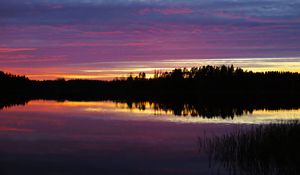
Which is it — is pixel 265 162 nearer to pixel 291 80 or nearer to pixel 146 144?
pixel 146 144

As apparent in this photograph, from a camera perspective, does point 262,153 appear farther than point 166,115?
No

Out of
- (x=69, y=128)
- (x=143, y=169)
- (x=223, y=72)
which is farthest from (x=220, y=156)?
(x=223, y=72)

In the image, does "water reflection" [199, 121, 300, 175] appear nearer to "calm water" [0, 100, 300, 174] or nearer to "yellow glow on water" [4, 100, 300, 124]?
"calm water" [0, 100, 300, 174]

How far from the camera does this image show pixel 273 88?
127 meters

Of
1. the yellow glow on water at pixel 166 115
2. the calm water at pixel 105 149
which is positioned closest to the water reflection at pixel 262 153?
the calm water at pixel 105 149

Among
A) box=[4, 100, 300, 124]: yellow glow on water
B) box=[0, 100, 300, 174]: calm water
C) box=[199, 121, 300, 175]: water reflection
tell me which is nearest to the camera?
box=[199, 121, 300, 175]: water reflection

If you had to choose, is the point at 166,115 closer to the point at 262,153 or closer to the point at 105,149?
the point at 105,149

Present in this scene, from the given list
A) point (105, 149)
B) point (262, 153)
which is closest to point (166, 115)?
point (105, 149)

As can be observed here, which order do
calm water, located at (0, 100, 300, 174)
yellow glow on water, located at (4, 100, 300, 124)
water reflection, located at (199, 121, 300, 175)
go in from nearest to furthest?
water reflection, located at (199, 121, 300, 175) < calm water, located at (0, 100, 300, 174) < yellow glow on water, located at (4, 100, 300, 124)

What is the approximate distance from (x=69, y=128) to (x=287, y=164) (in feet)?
59.3

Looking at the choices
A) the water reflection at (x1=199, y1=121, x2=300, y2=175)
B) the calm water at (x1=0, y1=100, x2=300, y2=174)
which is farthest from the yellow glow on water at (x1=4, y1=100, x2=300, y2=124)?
the water reflection at (x1=199, y1=121, x2=300, y2=175)

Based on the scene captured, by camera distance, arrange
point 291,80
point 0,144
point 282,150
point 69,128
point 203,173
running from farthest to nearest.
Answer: point 291,80 < point 69,128 < point 0,144 < point 282,150 < point 203,173

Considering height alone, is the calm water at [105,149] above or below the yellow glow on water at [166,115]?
below

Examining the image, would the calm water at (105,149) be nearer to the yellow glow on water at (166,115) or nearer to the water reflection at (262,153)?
the water reflection at (262,153)
